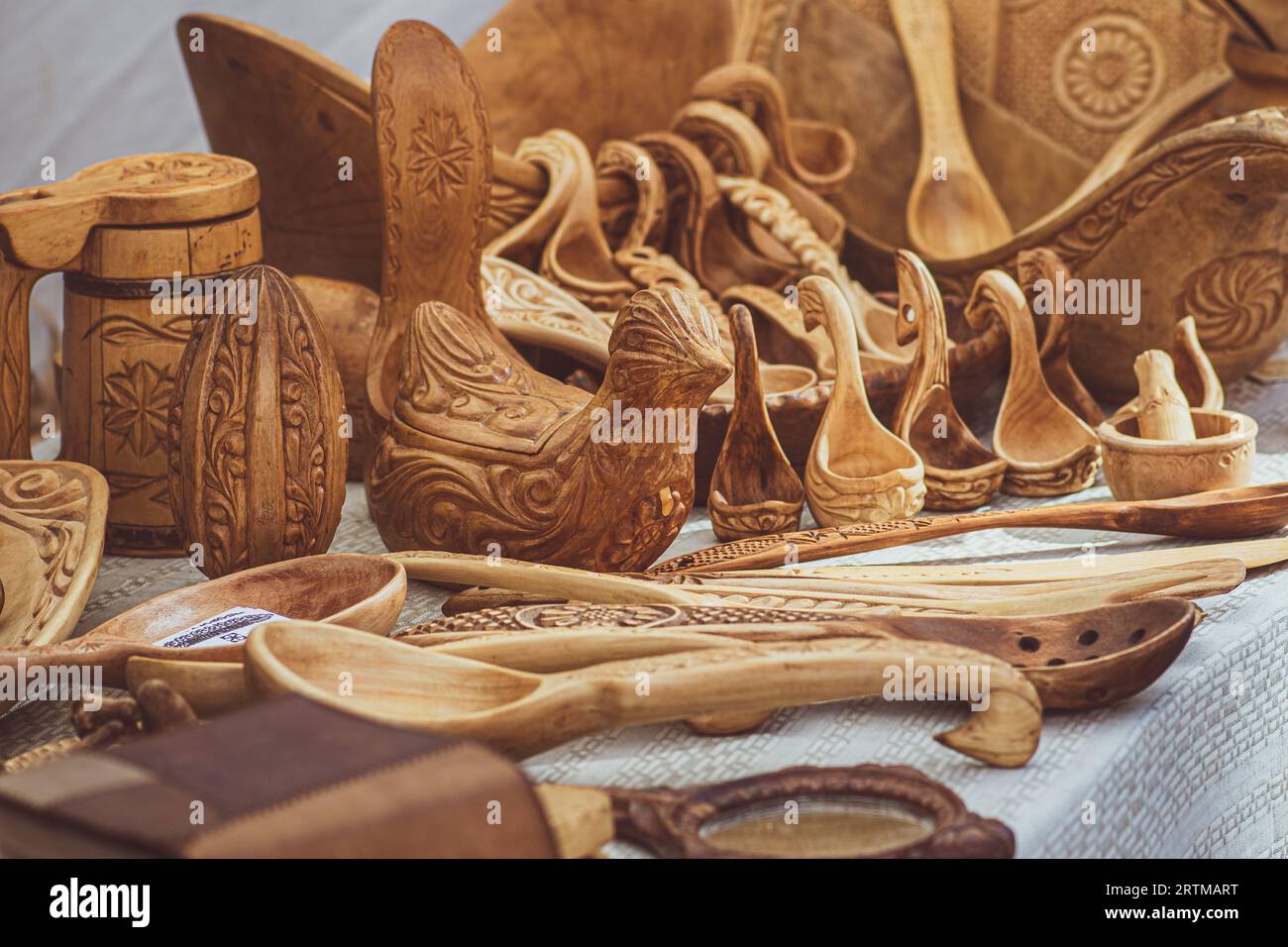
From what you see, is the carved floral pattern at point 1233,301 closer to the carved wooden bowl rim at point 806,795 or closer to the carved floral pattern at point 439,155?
the carved floral pattern at point 439,155

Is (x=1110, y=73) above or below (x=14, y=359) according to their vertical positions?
above

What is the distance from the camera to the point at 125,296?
1147mm

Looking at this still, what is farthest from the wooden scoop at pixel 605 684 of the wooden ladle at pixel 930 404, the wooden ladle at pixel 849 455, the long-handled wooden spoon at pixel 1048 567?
the wooden ladle at pixel 930 404

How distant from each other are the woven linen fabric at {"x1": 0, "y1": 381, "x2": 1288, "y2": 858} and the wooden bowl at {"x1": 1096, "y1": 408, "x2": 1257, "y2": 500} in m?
0.12

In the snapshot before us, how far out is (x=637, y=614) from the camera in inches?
34.6

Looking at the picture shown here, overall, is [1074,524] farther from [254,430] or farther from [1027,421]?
[254,430]

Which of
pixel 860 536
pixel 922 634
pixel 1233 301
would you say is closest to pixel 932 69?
pixel 1233 301

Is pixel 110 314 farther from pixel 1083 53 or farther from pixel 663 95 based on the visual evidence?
pixel 1083 53

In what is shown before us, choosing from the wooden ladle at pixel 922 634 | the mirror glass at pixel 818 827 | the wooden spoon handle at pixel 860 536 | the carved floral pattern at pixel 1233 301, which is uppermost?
the carved floral pattern at pixel 1233 301

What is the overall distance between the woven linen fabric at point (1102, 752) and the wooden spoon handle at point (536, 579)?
45 millimetres

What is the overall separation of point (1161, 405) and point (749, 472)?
38cm

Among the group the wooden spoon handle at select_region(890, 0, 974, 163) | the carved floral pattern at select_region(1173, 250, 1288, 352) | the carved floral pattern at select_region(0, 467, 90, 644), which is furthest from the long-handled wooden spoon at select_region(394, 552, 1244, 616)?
the wooden spoon handle at select_region(890, 0, 974, 163)

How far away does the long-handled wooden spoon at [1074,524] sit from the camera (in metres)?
1.11
